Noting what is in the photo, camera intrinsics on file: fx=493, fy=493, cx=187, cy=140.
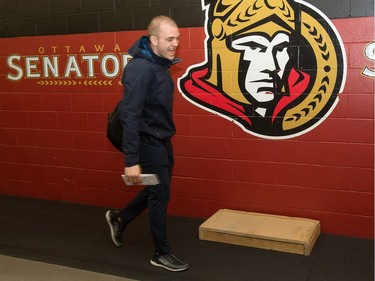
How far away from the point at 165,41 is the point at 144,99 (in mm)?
379

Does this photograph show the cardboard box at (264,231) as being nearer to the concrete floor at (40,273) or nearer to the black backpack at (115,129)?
the concrete floor at (40,273)

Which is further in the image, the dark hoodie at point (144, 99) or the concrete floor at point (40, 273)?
the concrete floor at point (40, 273)

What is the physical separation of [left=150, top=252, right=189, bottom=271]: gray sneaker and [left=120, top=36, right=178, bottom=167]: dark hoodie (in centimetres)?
70

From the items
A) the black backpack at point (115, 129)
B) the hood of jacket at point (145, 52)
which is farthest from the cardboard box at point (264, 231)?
the hood of jacket at point (145, 52)

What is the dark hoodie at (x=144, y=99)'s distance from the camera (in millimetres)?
2877

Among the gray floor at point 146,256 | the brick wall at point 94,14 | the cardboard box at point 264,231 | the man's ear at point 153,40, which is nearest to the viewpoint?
the man's ear at point 153,40

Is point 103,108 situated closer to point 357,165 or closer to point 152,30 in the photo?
point 152,30

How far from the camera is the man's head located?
9.71ft

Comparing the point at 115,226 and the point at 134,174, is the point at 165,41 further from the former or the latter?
the point at 115,226

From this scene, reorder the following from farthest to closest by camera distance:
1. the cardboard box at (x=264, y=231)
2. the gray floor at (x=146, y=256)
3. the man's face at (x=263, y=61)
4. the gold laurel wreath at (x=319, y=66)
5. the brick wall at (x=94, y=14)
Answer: the brick wall at (x=94, y=14) < the man's face at (x=263, y=61) < the gold laurel wreath at (x=319, y=66) < the cardboard box at (x=264, y=231) < the gray floor at (x=146, y=256)

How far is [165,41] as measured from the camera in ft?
9.74

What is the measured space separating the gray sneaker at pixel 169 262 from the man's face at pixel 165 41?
128 cm

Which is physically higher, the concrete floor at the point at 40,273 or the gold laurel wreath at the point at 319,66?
the gold laurel wreath at the point at 319,66

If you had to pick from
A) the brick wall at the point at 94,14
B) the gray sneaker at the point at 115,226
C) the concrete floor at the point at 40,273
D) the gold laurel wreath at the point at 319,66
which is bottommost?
the concrete floor at the point at 40,273
